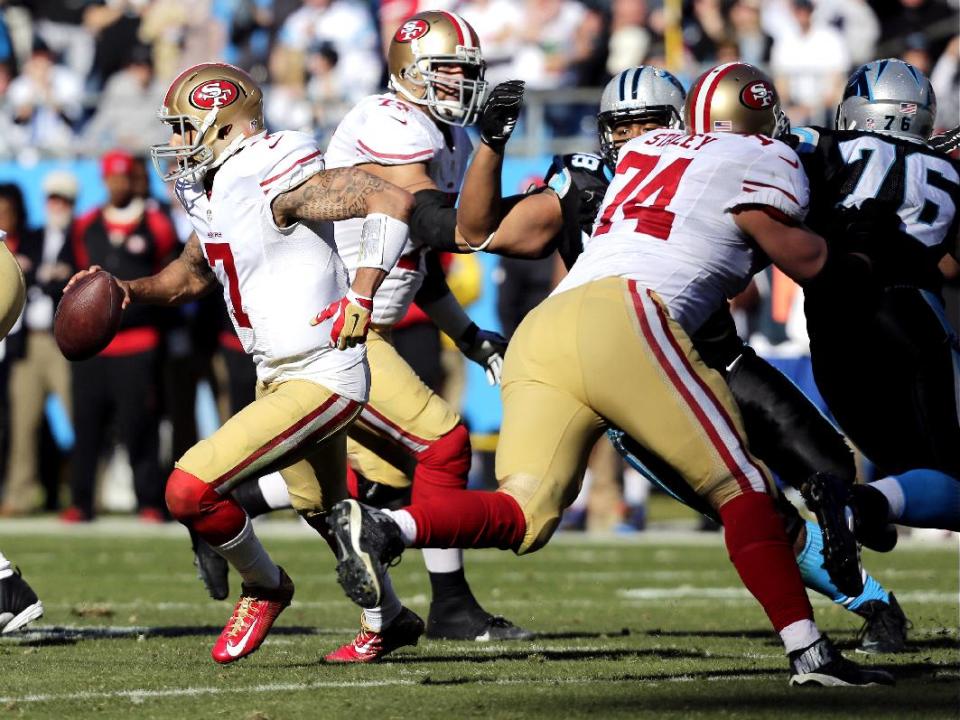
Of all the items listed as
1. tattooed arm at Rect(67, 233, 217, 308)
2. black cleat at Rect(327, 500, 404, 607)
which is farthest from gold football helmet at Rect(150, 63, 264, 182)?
black cleat at Rect(327, 500, 404, 607)

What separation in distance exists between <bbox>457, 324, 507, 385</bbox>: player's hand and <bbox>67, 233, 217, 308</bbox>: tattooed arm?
933 millimetres

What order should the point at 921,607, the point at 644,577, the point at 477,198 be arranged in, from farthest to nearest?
the point at 644,577 → the point at 921,607 → the point at 477,198

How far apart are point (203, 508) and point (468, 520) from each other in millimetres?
1031

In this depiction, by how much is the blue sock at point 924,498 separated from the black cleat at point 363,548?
1.45 metres

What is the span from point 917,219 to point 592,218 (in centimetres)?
92

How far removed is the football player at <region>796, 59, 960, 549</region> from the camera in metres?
5.06

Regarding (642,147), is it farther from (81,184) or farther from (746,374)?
(81,184)

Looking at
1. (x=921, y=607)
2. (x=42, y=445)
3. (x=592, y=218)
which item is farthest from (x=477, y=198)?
(x=42, y=445)

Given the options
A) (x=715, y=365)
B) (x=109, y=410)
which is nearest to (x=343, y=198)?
(x=715, y=365)

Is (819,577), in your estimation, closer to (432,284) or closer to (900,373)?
(900,373)

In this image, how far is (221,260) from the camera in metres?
5.10

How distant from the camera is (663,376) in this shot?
13.6ft

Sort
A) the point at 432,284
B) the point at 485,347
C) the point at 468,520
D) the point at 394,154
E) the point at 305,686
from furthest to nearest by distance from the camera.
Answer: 1. the point at 432,284
2. the point at 485,347
3. the point at 394,154
4. the point at 305,686
5. the point at 468,520

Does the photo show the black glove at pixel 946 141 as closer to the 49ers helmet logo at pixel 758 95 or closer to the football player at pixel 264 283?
the 49ers helmet logo at pixel 758 95
